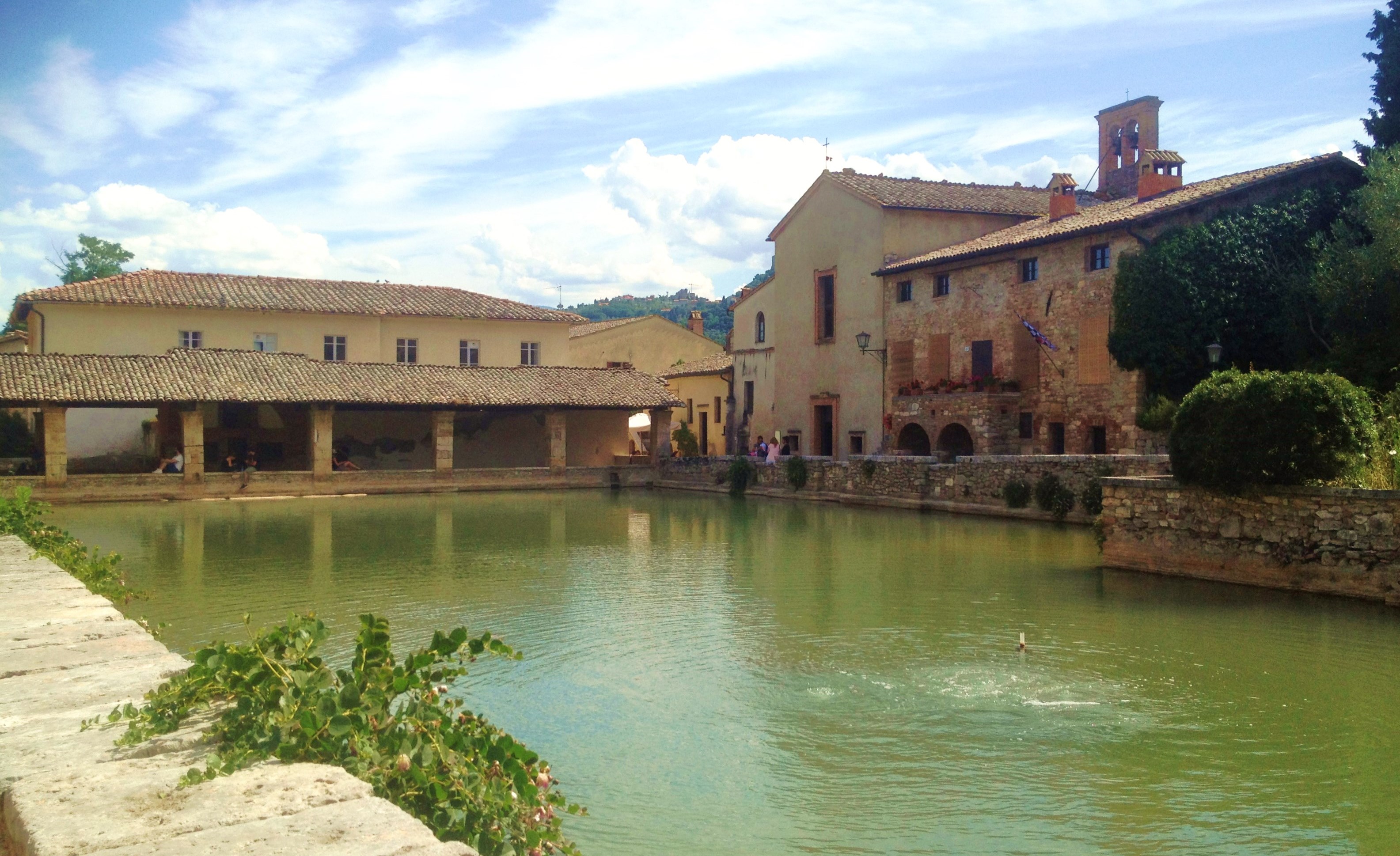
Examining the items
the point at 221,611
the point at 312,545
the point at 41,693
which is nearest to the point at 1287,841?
the point at 41,693

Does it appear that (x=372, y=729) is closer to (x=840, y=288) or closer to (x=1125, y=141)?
(x=840, y=288)

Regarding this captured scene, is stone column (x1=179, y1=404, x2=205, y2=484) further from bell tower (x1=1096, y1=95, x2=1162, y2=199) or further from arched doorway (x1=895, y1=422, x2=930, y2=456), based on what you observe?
bell tower (x1=1096, y1=95, x2=1162, y2=199)

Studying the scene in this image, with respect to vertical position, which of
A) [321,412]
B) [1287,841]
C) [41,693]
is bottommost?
[1287,841]

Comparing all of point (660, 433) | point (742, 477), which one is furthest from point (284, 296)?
point (742, 477)

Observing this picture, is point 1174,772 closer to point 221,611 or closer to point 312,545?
point 221,611

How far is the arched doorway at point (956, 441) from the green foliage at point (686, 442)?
36.2 feet

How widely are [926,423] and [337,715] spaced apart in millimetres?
27223

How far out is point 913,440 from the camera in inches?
1232

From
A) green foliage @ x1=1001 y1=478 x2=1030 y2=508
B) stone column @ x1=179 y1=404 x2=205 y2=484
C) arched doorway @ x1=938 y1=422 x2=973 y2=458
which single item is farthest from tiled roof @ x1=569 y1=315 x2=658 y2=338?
green foliage @ x1=1001 y1=478 x2=1030 y2=508

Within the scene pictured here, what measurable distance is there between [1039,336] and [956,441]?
180 inches

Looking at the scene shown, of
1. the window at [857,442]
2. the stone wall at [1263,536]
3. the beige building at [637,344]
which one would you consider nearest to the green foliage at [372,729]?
the stone wall at [1263,536]

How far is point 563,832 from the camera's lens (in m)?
5.49

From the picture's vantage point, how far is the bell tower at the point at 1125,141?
34969 mm

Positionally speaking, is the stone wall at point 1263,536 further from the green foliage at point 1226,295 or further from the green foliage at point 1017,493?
the green foliage at point 1226,295
